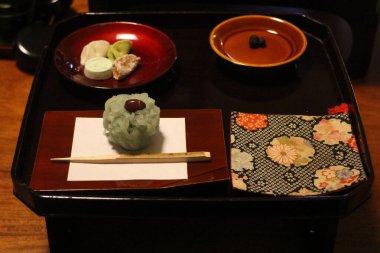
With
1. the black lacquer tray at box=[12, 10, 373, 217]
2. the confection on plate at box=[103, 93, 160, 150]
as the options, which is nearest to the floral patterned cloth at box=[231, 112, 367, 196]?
the black lacquer tray at box=[12, 10, 373, 217]

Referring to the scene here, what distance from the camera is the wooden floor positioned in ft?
4.35

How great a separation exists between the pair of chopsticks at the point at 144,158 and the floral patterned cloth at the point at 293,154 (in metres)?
0.07

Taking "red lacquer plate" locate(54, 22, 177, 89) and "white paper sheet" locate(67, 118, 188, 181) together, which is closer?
"white paper sheet" locate(67, 118, 188, 181)

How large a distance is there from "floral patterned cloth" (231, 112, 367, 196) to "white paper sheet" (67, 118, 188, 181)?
11 cm

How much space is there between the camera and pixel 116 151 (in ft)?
3.51

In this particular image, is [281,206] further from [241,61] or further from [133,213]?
[241,61]

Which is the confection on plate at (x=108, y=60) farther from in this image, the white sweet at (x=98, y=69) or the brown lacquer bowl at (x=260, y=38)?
the brown lacquer bowl at (x=260, y=38)

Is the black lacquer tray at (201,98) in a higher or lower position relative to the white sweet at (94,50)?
lower

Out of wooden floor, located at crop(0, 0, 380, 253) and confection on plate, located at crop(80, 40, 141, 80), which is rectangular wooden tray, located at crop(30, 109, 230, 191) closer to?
confection on plate, located at crop(80, 40, 141, 80)

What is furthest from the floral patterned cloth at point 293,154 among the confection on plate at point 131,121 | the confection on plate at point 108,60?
the confection on plate at point 108,60

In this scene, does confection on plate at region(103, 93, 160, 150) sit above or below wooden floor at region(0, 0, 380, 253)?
above

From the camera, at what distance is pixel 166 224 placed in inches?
54.1

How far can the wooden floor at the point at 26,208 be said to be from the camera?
1326 millimetres

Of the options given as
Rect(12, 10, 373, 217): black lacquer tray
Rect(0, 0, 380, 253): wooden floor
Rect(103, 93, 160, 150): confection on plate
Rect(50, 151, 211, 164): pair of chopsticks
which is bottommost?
Rect(0, 0, 380, 253): wooden floor
